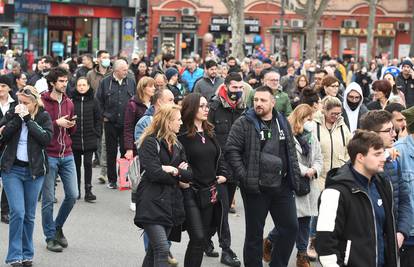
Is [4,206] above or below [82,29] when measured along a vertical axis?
below

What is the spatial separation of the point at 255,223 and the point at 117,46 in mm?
47102

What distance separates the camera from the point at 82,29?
53719mm

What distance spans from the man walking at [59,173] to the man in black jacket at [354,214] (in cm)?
454

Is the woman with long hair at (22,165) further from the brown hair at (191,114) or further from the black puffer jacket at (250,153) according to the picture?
the black puffer jacket at (250,153)

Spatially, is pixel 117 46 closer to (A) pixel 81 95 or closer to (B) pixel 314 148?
(A) pixel 81 95

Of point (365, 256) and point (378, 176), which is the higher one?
point (378, 176)

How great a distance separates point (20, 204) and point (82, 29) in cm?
4561

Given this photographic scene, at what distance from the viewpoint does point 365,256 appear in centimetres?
588

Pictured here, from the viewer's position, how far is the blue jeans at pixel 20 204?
8945 millimetres

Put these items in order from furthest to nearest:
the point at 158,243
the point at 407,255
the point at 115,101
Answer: the point at 115,101
the point at 158,243
the point at 407,255

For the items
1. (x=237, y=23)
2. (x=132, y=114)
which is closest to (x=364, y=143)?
(x=132, y=114)

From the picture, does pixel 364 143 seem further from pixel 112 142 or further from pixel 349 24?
pixel 349 24

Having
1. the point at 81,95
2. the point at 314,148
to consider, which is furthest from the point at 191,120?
the point at 81,95

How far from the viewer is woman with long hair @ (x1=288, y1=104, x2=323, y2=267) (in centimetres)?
940
